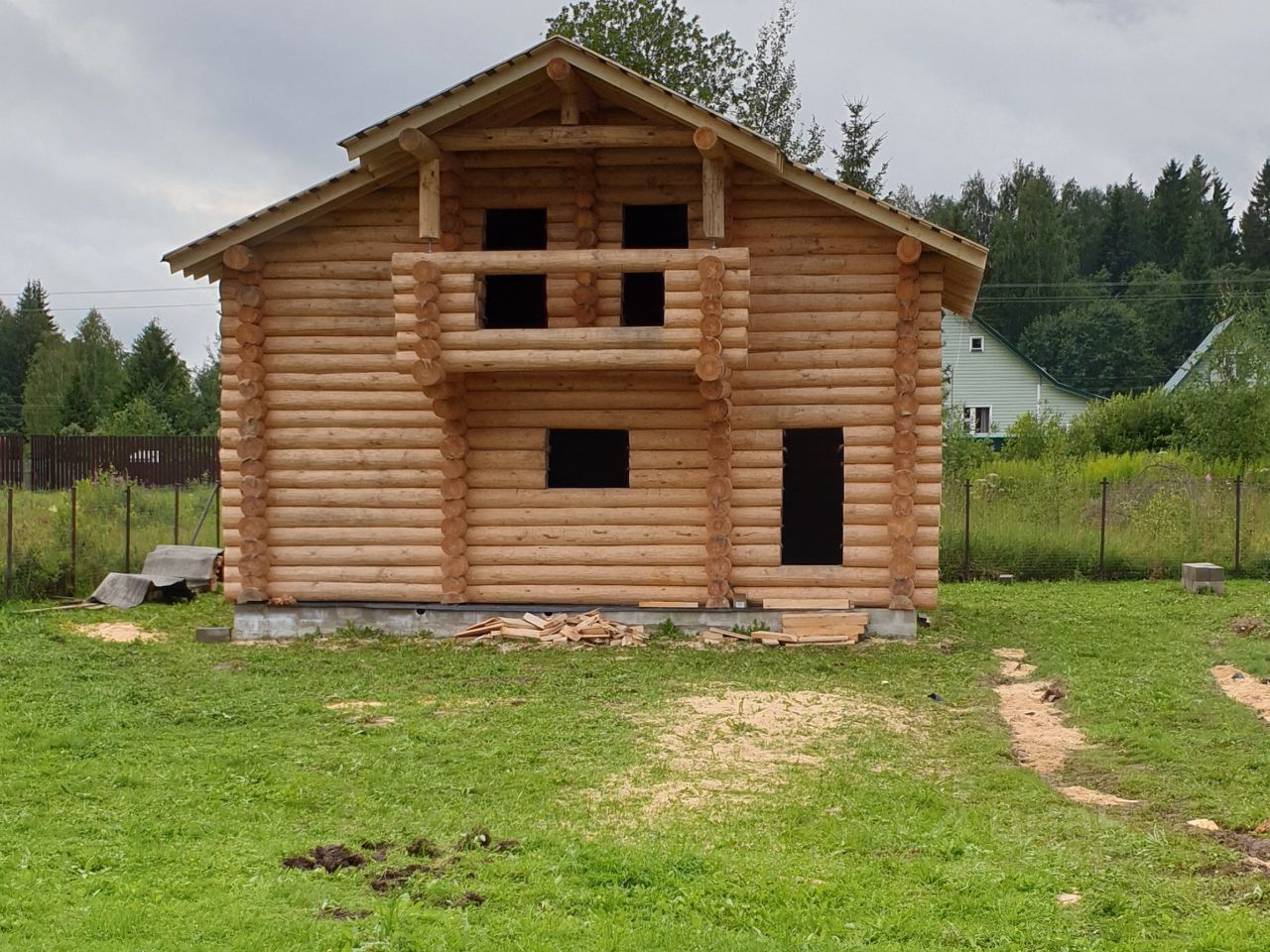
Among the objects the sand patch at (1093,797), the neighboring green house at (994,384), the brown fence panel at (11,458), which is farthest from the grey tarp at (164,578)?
the neighboring green house at (994,384)

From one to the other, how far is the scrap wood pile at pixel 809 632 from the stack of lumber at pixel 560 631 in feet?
3.49

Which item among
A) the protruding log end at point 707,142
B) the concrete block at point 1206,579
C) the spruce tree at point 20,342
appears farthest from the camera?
the spruce tree at point 20,342

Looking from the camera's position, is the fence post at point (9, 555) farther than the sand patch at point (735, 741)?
Yes

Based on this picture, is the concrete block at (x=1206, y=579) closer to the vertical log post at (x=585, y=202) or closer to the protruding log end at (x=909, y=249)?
the protruding log end at (x=909, y=249)

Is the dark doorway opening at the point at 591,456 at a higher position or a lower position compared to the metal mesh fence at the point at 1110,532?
higher

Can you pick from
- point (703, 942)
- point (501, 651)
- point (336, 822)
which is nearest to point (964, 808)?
point (703, 942)

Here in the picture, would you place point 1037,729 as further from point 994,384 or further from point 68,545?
point 994,384

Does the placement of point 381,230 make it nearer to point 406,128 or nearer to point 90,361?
point 406,128

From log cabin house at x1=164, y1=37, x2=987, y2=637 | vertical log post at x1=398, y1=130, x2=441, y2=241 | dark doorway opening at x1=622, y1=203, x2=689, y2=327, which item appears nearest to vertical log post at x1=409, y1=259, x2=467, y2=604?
log cabin house at x1=164, y1=37, x2=987, y2=637

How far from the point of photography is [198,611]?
765 inches

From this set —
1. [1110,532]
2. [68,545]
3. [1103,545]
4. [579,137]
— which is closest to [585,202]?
[579,137]

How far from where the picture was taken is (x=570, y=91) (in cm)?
1623

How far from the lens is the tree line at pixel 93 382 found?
5647cm

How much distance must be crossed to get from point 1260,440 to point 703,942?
1195 inches
